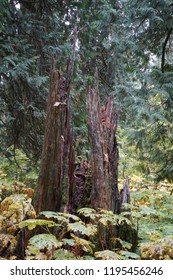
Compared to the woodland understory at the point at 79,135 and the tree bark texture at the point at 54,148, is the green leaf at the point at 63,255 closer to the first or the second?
the woodland understory at the point at 79,135

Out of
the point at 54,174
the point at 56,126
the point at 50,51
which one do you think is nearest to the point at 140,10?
the point at 50,51

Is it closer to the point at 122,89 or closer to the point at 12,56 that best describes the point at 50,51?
the point at 12,56

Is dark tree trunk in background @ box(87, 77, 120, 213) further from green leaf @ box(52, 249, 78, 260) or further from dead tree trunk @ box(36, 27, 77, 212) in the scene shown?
green leaf @ box(52, 249, 78, 260)

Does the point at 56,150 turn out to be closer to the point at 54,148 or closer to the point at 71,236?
the point at 54,148

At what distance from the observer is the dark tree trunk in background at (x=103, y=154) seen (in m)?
3.64

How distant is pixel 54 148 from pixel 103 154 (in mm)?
640

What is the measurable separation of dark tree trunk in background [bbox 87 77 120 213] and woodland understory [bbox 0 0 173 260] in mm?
13

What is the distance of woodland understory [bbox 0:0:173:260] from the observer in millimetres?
3105

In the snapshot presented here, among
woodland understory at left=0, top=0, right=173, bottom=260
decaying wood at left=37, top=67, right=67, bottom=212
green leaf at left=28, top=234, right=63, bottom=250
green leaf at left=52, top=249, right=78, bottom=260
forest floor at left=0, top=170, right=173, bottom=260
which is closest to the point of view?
green leaf at left=28, top=234, right=63, bottom=250

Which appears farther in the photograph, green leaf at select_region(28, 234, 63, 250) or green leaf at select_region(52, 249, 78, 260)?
green leaf at select_region(52, 249, 78, 260)

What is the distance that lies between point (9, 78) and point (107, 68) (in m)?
4.64

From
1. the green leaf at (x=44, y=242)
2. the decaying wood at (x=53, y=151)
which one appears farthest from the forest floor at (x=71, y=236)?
the decaying wood at (x=53, y=151)

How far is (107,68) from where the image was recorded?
1014 centimetres

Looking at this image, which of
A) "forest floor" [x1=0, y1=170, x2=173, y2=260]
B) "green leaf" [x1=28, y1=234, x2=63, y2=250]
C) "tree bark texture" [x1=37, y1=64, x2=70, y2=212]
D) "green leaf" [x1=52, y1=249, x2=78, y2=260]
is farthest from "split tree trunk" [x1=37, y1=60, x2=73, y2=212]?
"green leaf" [x1=28, y1=234, x2=63, y2=250]
